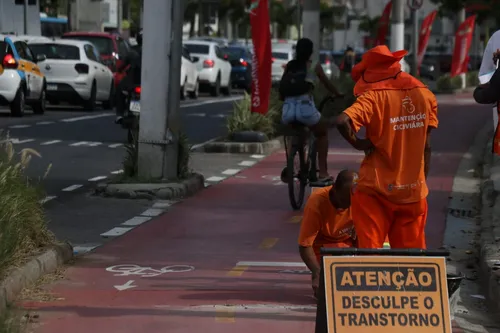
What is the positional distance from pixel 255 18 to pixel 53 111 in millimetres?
11206

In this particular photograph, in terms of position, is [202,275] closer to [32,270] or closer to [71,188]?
[32,270]

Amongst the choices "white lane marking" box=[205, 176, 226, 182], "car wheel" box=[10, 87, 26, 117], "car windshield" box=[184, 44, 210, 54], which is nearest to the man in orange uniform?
"white lane marking" box=[205, 176, 226, 182]

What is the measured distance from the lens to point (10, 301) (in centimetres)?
895

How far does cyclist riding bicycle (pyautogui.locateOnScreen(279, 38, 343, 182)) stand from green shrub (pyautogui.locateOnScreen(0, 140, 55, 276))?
387cm

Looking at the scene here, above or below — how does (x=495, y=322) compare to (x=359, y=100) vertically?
below

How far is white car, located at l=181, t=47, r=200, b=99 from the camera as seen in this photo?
3803 centimetres

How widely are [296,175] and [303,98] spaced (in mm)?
821

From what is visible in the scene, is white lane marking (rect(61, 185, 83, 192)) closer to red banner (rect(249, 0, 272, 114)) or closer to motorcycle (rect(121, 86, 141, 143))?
motorcycle (rect(121, 86, 141, 143))

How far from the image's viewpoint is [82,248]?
39.7ft

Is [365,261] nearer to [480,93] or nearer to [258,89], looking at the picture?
[480,93]

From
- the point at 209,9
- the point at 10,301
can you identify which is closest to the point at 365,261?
the point at 10,301

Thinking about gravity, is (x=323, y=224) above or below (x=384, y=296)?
below

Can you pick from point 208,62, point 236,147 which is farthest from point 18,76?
point 208,62

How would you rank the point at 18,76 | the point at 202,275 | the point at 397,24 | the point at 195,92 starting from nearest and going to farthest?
the point at 202,275
the point at 18,76
the point at 397,24
the point at 195,92
